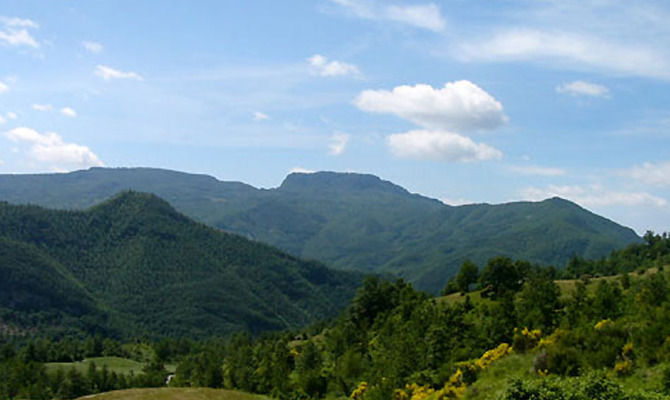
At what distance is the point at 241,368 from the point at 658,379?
251ft

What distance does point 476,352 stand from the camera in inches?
2319

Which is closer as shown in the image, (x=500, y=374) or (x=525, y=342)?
(x=500, y=374)

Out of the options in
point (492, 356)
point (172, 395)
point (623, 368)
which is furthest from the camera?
point (172, 395)

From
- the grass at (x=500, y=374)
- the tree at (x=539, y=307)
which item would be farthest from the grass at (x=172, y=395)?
the grass at (x=500, y=374)

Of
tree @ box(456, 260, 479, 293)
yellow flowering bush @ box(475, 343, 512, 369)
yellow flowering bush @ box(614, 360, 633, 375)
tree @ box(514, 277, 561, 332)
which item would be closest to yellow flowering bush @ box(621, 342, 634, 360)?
yellow flowering bush @ box(614, 360, 633, 375)

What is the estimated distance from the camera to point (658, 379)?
1326 inches

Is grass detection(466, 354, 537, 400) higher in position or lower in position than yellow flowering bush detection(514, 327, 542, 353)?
lower

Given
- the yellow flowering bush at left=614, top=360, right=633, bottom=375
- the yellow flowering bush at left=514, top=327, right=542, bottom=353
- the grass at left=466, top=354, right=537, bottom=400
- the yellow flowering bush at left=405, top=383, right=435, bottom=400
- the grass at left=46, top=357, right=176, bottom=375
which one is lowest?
the grass at left=46, top=357, right=176, bottom=375

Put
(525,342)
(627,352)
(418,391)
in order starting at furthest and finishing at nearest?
(418,391) < (525,342) < (627,352)

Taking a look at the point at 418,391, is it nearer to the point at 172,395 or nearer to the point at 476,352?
the point at 476,352

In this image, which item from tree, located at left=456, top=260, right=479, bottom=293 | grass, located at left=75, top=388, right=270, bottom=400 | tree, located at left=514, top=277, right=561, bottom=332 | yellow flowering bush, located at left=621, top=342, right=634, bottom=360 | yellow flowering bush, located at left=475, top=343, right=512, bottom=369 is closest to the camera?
yellow flowering bush, located at left=621, top=342, right=634, bottom=360

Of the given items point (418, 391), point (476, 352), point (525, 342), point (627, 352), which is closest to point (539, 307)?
point (476, 352)

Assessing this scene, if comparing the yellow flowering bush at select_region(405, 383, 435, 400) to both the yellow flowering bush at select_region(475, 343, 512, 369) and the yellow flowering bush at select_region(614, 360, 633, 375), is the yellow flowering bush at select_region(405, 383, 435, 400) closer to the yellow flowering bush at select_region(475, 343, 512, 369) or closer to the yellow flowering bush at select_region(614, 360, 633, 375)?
the yellow flowering bush at select_region(475, 343, 512, 369)

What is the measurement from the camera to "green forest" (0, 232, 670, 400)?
36562mm
